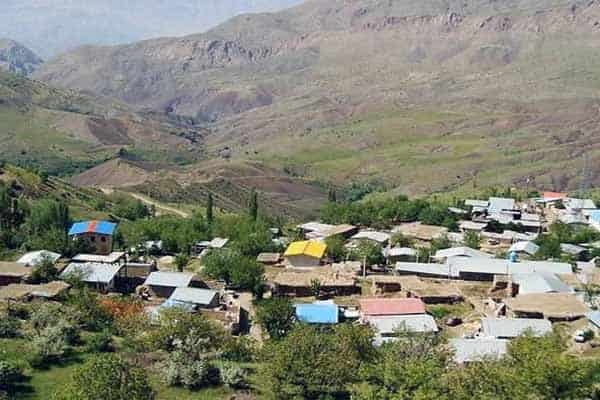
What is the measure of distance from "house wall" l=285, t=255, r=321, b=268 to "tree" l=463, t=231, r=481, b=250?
1857 centimetres

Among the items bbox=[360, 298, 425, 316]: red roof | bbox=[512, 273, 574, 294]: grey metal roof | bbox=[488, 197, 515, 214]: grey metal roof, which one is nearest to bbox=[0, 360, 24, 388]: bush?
bbox=[360, 298, 425, 316]: red roof

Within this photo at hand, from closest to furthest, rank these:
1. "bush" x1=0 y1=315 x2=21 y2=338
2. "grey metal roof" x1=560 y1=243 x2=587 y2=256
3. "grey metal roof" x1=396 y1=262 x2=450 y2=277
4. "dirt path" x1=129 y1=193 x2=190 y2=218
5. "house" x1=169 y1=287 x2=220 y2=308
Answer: "bush" x1=0 y1=315 x2=21 y2=338 → "house" x1=169 y1=287 x2=220 y2=308 → "grey metal roof" x1=396 y1=262 x2=450 y2=277 → "grey metal roof" x1=560 y1=243 x2=587 y2=256 → "dirt path" x1=129 y1=193 x2=190 y2=218

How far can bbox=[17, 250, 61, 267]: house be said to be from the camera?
56894mm

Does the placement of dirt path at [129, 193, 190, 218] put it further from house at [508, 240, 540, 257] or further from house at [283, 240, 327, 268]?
house at [508, 240, 540, 257]

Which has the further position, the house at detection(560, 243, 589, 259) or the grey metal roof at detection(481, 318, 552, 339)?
the house at detection(560, 243, 589, 259)

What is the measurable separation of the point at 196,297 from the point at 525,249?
1491 inches

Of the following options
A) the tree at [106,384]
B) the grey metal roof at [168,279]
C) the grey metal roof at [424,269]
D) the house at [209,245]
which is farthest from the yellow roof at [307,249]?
the tree at [106,384]

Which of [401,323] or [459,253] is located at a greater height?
[401,323]

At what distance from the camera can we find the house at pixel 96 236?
69250 millimetres

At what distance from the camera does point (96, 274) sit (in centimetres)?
5547

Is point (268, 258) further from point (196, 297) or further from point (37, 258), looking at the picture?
point (37, 258)

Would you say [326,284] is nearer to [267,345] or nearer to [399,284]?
[399,284]

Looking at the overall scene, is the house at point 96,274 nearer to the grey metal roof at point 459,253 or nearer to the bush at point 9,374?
the bush at point 9,374

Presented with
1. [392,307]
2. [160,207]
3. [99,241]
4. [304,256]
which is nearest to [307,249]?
[304,256]
